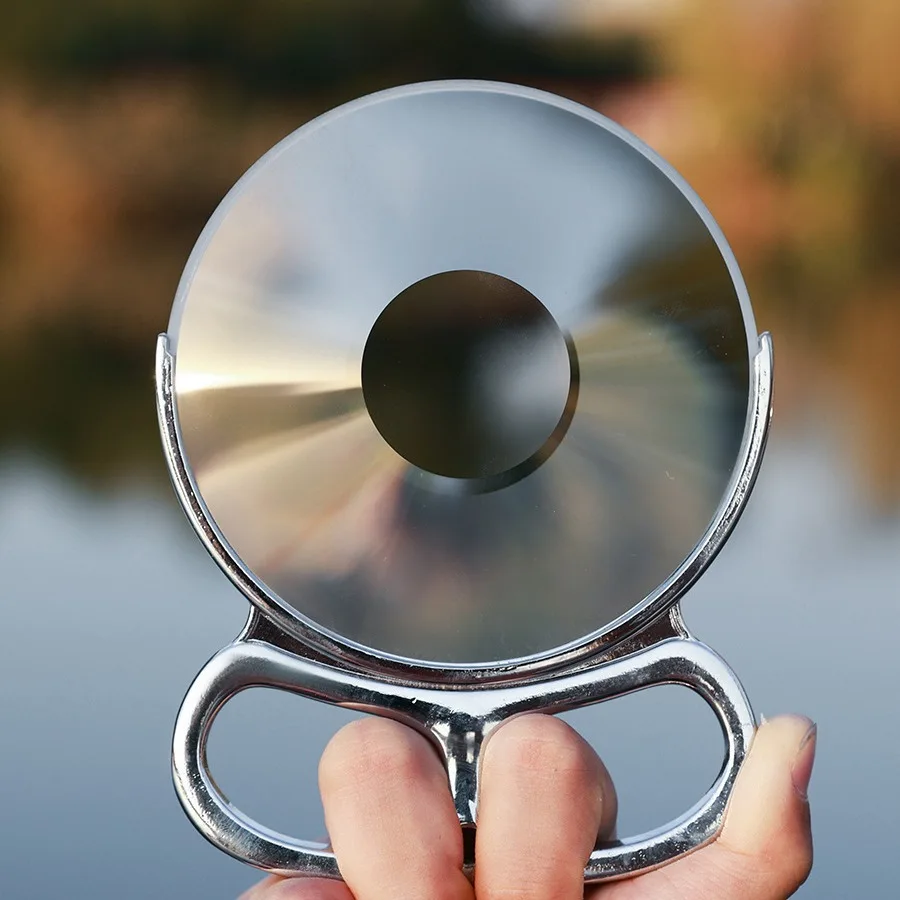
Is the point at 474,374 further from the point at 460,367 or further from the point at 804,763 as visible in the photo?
the point at 804,763

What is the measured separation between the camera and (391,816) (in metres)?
0.42

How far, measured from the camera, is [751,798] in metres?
0.42

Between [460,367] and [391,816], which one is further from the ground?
[460,367]

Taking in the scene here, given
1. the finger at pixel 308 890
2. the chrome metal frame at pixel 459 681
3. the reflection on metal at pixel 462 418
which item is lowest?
the finger at pixel 308 890

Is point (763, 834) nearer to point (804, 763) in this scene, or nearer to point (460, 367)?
point (804, 763)

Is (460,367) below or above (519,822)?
above

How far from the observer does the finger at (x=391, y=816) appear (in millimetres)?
Result: 417

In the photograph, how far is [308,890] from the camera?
1.41 ft

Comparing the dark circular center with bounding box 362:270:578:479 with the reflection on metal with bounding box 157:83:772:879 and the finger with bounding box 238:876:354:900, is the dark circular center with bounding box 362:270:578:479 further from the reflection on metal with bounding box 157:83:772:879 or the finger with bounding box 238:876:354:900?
the finger with bounding box 238:876:354:900

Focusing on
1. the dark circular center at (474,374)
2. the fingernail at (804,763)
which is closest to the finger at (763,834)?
the fingernail at (804,763)

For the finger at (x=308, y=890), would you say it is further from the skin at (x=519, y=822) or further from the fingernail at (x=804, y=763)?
the fingernail at (x=804, y=763)

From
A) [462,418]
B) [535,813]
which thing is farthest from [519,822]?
[462,418]

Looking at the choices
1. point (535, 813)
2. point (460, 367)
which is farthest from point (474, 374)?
point (535, 813)

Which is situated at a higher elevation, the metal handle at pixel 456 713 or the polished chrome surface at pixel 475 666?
the polished chrome surface at pixel 475 666
